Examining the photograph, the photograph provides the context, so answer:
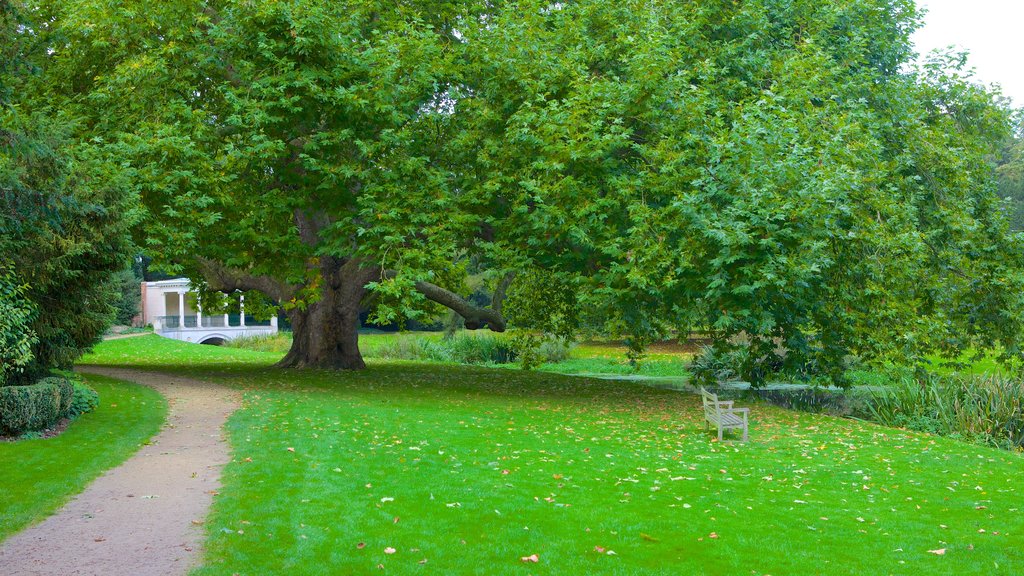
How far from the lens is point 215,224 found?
19703 mm

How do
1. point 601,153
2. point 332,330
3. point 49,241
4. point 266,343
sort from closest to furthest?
1. point 49,241
2. point 601,153
3. point 332,330
4. point 266,343

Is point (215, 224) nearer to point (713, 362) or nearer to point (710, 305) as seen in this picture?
point (710, 305)

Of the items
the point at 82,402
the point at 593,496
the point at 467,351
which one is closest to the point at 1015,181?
the point at 467,351

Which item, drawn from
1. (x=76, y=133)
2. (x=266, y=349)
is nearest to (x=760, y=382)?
(x=76, y=133)

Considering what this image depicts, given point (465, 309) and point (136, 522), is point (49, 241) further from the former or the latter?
point (465, 309)

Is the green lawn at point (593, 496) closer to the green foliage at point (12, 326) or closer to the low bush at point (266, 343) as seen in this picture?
the green foliage at point (12, 326)

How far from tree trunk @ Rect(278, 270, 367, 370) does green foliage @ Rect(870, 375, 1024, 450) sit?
47.5 feet

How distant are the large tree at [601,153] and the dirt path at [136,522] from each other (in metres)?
6.96

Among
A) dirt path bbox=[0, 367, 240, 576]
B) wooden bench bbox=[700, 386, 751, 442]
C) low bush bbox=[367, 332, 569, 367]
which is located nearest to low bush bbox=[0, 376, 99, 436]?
dirt path bbox=[0, 367, 240, 576]

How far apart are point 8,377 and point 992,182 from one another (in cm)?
2172

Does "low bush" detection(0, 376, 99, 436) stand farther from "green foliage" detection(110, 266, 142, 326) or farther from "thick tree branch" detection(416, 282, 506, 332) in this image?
"green foliage" detection(110, 266, 142, 326)

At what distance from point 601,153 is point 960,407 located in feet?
28.5

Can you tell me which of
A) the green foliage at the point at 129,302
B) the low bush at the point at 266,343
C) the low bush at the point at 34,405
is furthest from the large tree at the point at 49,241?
the green foliage at the point at 129,302

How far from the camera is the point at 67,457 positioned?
Result: 10.8 metres
